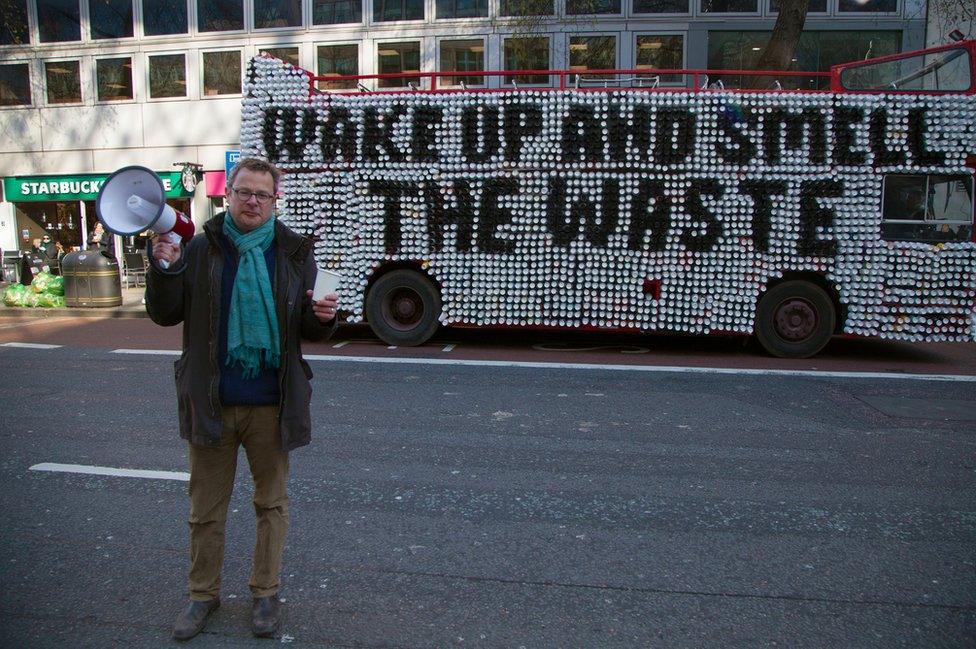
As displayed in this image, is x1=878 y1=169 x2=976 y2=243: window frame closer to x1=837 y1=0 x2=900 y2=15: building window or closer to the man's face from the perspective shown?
the man's face

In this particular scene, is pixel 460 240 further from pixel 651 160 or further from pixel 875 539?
pixel 875 539

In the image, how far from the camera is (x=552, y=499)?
186 inches

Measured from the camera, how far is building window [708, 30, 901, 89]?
1797 centimetres

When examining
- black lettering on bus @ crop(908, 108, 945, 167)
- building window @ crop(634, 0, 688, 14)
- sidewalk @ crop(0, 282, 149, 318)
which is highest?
building window @ crop(634, 0, 688, 14)

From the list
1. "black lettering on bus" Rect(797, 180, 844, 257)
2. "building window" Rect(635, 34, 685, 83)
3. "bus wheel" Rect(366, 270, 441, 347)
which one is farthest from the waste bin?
"building window" Rect(635, 34, 685, 83)

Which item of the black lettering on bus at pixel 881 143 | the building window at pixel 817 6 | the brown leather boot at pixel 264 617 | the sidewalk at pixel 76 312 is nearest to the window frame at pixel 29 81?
the sidewalk at pixel 76 312

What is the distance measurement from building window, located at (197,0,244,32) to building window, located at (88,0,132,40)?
2153 millimetres

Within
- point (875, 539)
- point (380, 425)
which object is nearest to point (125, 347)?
point (380, 425)

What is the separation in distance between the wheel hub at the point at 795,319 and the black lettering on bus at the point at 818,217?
0.73m

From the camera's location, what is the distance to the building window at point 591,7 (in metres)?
18.0

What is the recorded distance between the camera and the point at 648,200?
388 inches

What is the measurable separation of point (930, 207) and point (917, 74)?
6.26 feet

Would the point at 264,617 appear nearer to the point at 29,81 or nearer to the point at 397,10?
the point at 397,10

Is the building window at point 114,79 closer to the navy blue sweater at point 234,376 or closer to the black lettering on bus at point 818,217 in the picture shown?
the black lettering on bus at point 818,217
